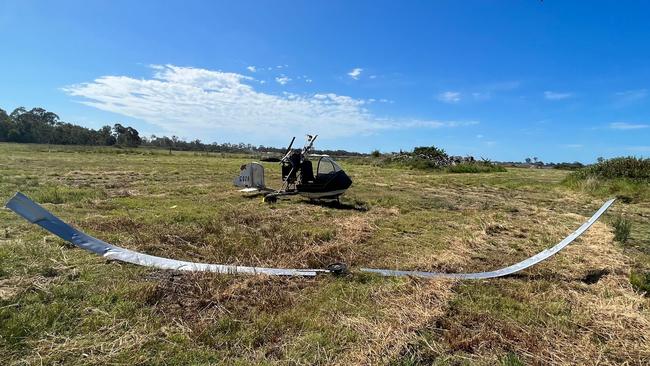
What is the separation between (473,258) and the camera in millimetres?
6898

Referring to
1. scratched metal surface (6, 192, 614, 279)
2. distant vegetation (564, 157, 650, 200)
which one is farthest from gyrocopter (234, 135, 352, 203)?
distant vegetation (564, 157, 650, 200)

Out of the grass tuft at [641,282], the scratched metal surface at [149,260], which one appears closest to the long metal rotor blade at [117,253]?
the scratched metal surface at [149,260]

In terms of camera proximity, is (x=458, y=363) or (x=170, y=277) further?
(x=170, y=277)

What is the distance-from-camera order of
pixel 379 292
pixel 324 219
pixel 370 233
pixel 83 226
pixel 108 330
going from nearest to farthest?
pixel 108 330, pixel 379 292, pixel 83 226, pixel 370 233, pixel 324 219

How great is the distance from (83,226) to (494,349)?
726cm

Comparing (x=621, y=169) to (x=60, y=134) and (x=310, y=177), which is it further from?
(x=60, y=134)

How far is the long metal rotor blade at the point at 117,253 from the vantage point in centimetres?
489

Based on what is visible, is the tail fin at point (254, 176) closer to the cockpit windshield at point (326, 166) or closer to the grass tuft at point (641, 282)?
the cockpit windshield at point (326, 166)

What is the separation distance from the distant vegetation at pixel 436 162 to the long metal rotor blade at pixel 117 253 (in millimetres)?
31050

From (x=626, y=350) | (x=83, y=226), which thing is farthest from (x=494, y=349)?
(x=83, y=226)

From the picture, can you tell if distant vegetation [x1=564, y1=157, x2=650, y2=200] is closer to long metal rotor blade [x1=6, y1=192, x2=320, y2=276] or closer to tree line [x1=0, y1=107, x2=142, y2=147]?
long metal rotor blade [x1=6, y1=192, x2=320, y2=276]

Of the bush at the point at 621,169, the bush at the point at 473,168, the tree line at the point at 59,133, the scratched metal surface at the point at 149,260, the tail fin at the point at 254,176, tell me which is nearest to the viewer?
the scratched metal surface at the point at 149,260

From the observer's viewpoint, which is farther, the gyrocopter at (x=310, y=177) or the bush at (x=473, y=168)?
the bush at (x=473, y=168)

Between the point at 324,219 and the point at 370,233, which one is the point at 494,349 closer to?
the point at 370,233
